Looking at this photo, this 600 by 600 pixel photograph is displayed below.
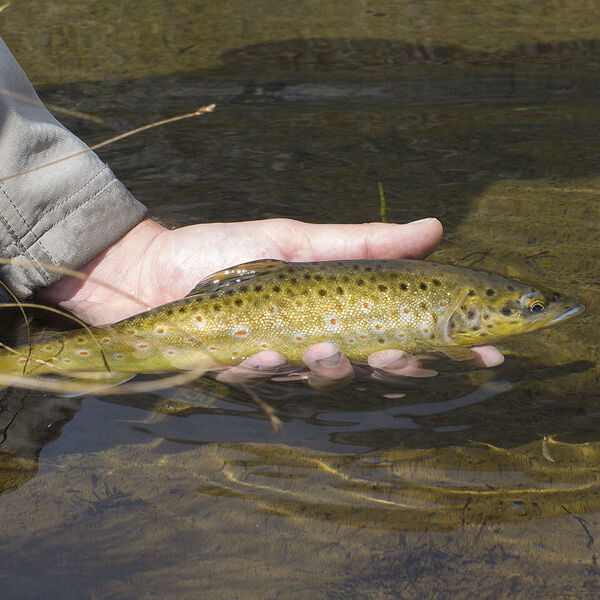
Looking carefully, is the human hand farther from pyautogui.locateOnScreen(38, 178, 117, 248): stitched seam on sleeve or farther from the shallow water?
pyautogui.locateOnScreen(38, 178, 117, 248): stitched seam on sleeve

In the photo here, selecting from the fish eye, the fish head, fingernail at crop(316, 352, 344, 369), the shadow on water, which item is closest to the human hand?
fingernail at crop(316, 352, 344, 369)

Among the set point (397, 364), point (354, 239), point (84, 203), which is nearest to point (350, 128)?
point (354, 239)

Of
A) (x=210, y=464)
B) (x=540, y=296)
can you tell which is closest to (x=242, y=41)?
(x=540, y=296)

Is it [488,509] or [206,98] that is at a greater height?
[206,98]

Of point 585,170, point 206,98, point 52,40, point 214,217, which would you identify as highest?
point 52,40

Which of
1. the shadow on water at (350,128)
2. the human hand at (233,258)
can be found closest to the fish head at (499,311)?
the human hand at (233,258)

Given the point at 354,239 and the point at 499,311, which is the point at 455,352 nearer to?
the point at 499,311

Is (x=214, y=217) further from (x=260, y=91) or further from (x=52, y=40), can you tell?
(x=52, y=40)
